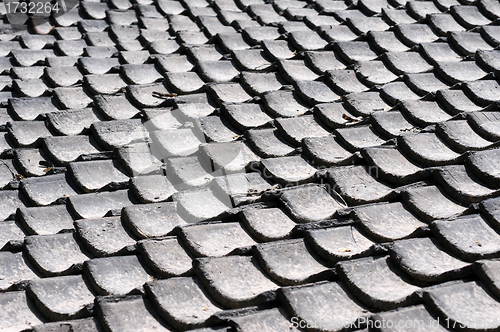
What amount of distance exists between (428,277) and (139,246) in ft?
3.39

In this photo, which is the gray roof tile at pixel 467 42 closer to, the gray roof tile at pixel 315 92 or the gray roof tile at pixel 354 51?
the gray roof tile at pixel 354 51

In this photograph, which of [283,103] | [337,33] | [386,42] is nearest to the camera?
[283,103]

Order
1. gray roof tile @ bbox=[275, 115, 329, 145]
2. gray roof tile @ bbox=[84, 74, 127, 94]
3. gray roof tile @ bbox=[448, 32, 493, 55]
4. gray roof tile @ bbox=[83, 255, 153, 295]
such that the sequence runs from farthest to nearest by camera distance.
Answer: gray roof tile @ bbox=[448, 32, 493, 55]
gray roof tile @ bbox=[84, 74, 127, 94]
gray roof tile @ bbox=[275, 115, 329, 145]
gray roof tile @ bbox=[83, 255, 153, 295]

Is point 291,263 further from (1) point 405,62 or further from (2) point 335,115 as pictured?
(1) point 405,62

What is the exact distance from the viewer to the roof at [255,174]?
1.90m

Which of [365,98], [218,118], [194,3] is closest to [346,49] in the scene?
[365,98]

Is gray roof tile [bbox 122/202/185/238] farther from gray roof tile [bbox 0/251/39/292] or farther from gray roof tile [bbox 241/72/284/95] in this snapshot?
gray roof tile [bbox 241/72/284/95]

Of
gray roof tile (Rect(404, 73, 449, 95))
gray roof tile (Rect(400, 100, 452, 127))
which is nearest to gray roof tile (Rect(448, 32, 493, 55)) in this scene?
gray roof tile (Rect(404, 73, 449, 95))

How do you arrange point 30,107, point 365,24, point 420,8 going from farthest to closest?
point 420,8 < point 365,24 < point 30,107

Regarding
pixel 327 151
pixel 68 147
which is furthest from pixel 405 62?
pixel 68 147

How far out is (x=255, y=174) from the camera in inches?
102

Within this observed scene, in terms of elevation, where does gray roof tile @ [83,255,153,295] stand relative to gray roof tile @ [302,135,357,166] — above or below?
below

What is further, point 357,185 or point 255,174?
point 255,174

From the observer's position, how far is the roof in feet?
6.22
